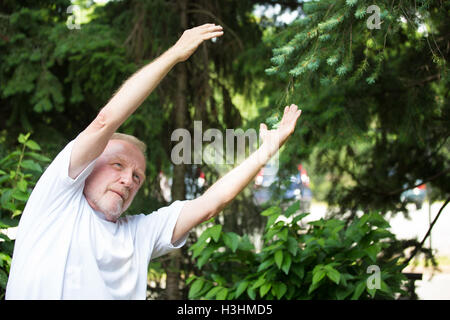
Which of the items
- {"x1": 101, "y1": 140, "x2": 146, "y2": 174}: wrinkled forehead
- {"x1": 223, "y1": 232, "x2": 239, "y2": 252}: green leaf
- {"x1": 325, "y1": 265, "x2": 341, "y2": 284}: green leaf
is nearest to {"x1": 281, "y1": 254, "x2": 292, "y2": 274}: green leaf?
{"x1": 325, "y1": 265, "x2": 341, "y2": 284}: green leaf

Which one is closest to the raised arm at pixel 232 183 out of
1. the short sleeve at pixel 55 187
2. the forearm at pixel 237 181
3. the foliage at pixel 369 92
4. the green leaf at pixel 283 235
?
the forearm at pixel 237 181

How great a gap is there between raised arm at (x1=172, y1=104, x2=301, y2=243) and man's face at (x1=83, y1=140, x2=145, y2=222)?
24 cm

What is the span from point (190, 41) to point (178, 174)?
3301 mm

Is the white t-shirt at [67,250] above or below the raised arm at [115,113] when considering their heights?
below

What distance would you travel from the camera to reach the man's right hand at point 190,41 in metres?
1.93

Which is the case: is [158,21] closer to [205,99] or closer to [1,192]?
[205,99]

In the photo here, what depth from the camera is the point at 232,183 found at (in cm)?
211

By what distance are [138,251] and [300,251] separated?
1.82 meters

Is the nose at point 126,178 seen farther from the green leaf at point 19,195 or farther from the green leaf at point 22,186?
the green leaf at point 22,186

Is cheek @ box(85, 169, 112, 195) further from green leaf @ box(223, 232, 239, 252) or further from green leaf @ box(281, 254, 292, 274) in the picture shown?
green leaf @ box(223, 232, 239, 252)

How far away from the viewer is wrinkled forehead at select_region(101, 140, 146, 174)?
2111mm

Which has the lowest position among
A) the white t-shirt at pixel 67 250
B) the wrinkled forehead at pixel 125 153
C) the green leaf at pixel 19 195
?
the white t-shirt at pixel 67 250

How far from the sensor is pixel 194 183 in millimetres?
5461

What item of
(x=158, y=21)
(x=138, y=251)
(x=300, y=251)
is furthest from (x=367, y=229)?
(x=158, y=21)
